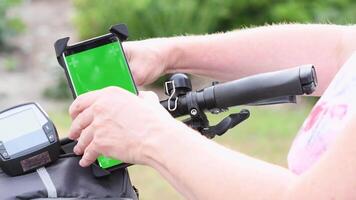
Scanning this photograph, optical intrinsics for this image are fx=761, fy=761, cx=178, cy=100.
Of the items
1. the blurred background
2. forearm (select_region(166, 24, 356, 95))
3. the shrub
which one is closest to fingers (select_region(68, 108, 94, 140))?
forearm (select_region(166, 24, 356, 95))

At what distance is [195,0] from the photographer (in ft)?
24.0

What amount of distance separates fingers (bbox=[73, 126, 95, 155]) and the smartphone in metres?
0.05

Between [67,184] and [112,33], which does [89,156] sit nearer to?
[67,184]

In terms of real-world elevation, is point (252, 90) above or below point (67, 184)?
above

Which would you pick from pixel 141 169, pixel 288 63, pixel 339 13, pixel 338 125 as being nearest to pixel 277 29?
pixel 288 63

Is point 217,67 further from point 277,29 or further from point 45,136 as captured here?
point 45,136

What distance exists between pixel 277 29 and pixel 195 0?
523 centimetres

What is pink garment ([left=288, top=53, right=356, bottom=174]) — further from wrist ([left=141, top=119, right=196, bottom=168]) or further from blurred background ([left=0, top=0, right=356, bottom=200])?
blurred background ([left=0, top=0, right=356, bottom=200])

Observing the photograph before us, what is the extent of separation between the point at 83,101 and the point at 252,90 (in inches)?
14.4

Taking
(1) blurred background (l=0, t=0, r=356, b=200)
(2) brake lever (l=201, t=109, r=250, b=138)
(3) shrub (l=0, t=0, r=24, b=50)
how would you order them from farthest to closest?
(3) shrub (l=0, t=0, r=24, b=50)
(1) blurred background (l=0, t=0, r=356, b=200)
(2) brake lever (l=201, t=109, r=250, b=138)

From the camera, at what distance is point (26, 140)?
1733 millimetres

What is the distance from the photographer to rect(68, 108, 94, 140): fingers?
165 centimetres

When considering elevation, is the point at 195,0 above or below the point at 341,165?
below

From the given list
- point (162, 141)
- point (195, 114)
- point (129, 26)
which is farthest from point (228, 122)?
point (129, 26)
